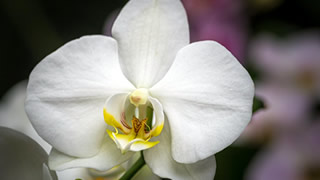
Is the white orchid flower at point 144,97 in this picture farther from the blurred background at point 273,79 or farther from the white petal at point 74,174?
the blurred background at point 273,79

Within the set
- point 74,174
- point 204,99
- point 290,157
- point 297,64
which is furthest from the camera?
point 297,64

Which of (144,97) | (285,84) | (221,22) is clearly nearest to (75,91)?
(144,97)

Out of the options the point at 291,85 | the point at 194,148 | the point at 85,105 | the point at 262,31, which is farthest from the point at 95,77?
the point at 262,31

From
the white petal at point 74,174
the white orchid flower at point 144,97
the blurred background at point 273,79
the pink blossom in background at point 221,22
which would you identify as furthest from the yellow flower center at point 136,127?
the pink blossom in background at point 221,22

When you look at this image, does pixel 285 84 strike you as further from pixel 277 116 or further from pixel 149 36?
pixel 149 36

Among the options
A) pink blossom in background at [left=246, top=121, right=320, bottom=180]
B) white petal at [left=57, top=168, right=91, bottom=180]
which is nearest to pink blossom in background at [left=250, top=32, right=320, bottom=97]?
pink blossom in background at [left=246, top=121, right=320, bottom=180]

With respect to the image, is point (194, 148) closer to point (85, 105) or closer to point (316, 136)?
point (85, 105)

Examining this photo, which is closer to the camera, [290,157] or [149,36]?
[149,36]

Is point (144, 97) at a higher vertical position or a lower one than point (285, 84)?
higher
